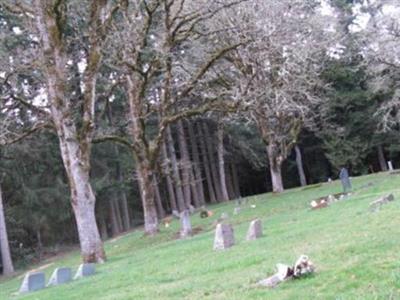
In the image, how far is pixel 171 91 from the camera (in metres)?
24.2

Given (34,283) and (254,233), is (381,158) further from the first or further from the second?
(34,283)

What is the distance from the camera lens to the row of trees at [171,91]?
16.5 m

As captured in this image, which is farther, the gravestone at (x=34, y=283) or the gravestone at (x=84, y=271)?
the gravestone at (x=84, y=271)


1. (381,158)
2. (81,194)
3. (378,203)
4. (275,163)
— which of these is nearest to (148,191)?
(81,194)

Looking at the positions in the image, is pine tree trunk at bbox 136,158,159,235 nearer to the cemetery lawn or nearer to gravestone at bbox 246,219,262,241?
the cemetery lawn

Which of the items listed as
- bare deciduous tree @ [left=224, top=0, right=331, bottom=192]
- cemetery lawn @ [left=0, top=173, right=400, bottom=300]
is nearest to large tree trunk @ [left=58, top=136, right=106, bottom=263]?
cemetery lawn @ [left=0, top=173, right=400, bottom=300]

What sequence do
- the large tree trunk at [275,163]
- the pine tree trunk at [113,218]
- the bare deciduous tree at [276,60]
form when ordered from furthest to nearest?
the pine tree trunk at [113,218] < the large tree trunk at [275,163] < the bare deciduous tree at [276,60]

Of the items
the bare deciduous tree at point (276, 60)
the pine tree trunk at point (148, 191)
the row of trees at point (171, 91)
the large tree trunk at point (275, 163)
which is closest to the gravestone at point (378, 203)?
the row of trees at point (171, 91)

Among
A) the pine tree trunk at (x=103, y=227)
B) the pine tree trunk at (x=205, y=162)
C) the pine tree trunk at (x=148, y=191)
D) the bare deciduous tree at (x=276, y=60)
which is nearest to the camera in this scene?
the bare deciduous tree at (x=276, y=60)

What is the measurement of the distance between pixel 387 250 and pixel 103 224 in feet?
120

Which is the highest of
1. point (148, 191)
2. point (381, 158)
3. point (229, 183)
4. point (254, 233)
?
point (229, 183)

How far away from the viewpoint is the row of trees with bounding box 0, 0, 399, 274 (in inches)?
650

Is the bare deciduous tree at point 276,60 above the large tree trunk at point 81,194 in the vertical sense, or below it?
above

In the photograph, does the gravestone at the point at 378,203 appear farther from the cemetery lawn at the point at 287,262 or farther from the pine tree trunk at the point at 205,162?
the pine tree trunk at the point at 205,162
